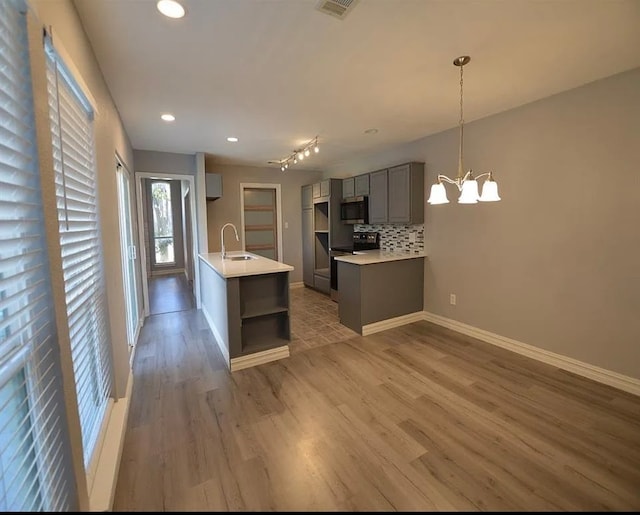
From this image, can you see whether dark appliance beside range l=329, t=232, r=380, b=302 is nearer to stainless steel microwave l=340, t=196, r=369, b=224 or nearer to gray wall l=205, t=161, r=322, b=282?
stainless steel microwave l=340, t=196, r=369, b=224

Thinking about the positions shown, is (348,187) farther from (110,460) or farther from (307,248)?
(110,460)

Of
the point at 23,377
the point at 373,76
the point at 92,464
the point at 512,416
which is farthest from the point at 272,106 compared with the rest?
the point at 512,416

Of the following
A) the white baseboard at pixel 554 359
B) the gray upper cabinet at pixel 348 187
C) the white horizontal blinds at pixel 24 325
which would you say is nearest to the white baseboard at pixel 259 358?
the white horizontal blinds at pixel 24 325

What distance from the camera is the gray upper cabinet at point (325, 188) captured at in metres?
5.30

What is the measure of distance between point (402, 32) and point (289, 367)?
2.72 m

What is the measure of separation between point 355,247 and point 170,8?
412 cm

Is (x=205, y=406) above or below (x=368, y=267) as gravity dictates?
below

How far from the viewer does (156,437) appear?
1.91 meters

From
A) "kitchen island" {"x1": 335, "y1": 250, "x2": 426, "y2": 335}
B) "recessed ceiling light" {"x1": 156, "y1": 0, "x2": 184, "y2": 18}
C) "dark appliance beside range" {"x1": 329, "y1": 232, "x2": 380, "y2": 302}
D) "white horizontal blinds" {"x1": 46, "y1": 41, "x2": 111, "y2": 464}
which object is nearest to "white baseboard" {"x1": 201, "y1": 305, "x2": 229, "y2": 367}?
"white horizontal blinds" {"x1": 46, "y1": 41, "x2": 111, "y2": 464}

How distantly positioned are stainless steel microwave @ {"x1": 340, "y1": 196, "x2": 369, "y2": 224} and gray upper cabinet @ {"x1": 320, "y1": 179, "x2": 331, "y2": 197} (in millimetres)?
332

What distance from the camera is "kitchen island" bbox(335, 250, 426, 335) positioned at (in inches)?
141

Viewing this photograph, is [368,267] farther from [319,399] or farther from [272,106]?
[272,106]

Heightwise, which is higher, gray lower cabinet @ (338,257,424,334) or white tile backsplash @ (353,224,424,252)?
white tile backsplash @ (353,224,424,252)

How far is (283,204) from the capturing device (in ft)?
19.9
